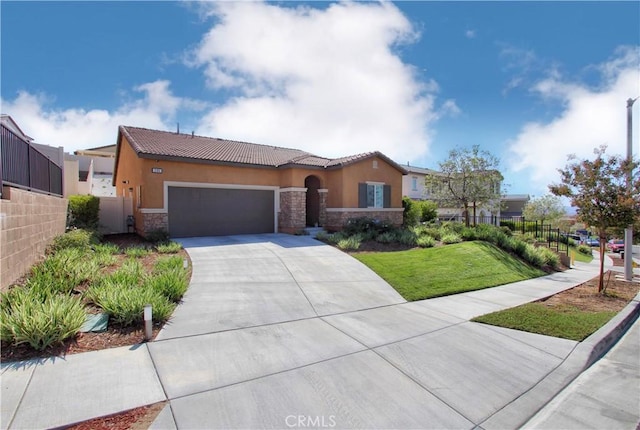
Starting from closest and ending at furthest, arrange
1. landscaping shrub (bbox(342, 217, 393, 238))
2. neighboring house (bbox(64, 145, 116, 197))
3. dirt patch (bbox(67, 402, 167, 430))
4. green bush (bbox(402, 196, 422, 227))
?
dirt patch (bbox(67, 402, 167, 430)) → landscaping shrub (bbox(342, 217, 393, 238)) → neighboring house (bbox(64, 145, 116, 197)) → green bush (bbox(402, 196, 422, 227))

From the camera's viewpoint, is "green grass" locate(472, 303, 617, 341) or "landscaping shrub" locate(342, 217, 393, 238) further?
"landscaping shrub" locate(342, 217, 393, 238)

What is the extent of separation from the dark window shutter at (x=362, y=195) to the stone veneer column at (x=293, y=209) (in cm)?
315

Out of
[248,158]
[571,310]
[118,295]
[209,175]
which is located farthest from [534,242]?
[118,295]

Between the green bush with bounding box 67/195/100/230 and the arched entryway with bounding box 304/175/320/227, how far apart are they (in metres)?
10.5

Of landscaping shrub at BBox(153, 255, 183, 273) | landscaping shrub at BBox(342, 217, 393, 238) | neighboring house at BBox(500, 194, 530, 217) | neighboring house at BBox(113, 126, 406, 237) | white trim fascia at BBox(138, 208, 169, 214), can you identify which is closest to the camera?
landscaping shrub at BBox(153, 255, 183, 273)

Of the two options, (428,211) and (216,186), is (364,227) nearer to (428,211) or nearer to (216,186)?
(216,186)

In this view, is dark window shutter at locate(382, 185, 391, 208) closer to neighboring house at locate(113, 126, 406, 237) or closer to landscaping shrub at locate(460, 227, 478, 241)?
neighboring house at locate(113, 126, 406, 237)

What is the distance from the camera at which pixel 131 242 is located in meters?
13.3

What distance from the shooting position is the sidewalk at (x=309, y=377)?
3.49 m

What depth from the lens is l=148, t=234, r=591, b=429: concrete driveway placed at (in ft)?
11.7

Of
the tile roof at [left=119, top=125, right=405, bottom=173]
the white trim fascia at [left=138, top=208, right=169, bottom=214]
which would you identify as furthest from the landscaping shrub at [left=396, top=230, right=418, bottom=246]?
the white trim fascia at [left=138, top=208, right=169, bottom=214]

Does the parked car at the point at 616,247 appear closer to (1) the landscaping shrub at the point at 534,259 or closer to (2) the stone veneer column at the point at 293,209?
(1) the landscaping shrub at the point at 534,259

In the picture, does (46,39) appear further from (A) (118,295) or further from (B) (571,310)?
(B) (571,310)

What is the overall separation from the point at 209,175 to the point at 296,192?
4270 millimetres
